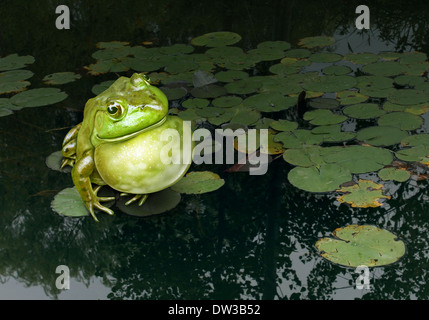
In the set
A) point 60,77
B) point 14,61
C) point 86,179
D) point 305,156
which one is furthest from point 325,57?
point 14,61

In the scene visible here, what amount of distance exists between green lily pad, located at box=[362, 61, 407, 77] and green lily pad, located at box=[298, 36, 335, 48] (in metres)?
0.49

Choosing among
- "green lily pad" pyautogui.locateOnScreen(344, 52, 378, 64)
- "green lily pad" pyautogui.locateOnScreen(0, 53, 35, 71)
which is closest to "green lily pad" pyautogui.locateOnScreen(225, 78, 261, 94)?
"green lily pad" pyautogui.locateOnScreen(344, 52, 378, 64)

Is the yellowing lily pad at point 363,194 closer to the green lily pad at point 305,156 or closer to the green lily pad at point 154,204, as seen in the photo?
the green lily pad at point 305,156

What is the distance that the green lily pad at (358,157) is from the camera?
2889 millimetres

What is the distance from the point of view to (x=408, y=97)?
3475 millimetres

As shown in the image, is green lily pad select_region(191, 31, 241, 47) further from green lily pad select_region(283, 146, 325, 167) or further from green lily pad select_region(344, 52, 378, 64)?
green lily pad select_region(283, 146, 325, 167)

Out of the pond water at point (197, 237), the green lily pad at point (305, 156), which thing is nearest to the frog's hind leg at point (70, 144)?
the pond water at point (197, 237)

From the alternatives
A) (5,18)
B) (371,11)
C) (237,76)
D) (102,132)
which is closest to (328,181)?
(102,132)

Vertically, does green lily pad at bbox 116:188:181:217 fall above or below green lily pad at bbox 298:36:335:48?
below

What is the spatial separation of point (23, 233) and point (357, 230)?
148 centimetres

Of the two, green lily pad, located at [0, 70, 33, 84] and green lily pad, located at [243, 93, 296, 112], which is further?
green lily pad, located at [0, 70, 33, 84]

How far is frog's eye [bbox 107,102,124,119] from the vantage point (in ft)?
8.01

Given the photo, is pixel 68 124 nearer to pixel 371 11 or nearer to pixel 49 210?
pixel 49 210

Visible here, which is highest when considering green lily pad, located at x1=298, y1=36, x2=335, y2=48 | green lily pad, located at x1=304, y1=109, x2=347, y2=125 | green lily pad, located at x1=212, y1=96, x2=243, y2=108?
green lily pad, located at x1=298, y1=36, x2=335, y2=48
